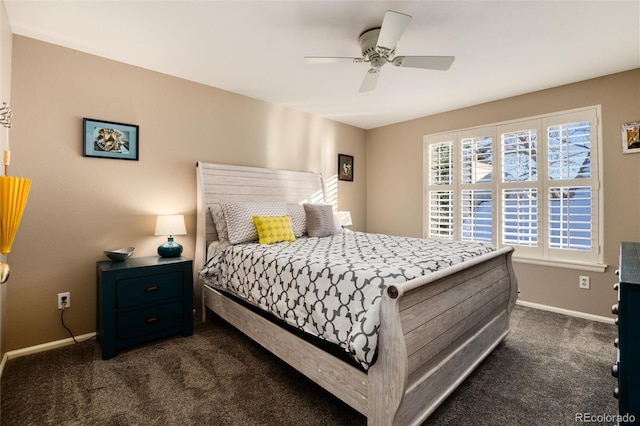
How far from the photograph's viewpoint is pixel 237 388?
6.17 feet

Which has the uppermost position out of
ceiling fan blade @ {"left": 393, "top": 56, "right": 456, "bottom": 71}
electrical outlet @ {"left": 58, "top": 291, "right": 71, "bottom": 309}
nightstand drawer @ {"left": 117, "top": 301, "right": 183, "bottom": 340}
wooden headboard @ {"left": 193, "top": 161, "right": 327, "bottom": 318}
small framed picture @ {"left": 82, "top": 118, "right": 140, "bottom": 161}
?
ceiling fan blade @ {"left": 393, "top": 56, "right": 456, "bottom": 71}

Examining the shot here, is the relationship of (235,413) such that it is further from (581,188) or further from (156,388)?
(581,188)

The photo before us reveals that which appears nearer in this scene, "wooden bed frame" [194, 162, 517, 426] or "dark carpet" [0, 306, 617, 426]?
"wooden bed frame" [194, 162, 517, 426]

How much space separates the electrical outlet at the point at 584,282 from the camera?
308 centimetres

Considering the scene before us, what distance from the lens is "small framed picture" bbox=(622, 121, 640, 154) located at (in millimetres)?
2824

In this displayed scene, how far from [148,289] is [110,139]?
1.38m

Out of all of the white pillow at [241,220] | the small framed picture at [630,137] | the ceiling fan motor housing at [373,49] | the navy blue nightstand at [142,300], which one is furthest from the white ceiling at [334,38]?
the navy blue nightstand at [142,300]

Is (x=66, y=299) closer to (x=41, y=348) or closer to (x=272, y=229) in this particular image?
(x=41, y=348)

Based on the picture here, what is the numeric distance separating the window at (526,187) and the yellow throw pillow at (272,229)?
7.81 feet

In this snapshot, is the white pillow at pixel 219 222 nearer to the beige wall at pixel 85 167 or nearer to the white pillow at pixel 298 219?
the beige wall at pixel 85 167

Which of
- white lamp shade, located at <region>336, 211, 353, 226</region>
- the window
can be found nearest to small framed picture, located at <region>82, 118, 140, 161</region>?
white lamp shade, located at <region>336, 211, 353, 226</region>

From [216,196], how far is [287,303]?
5.67 ft

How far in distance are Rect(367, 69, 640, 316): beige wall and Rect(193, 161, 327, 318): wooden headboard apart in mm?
1588

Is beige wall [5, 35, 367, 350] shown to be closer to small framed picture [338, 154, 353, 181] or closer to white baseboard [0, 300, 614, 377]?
white baseboard [0, 300, 614, 377]
